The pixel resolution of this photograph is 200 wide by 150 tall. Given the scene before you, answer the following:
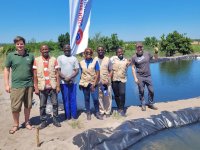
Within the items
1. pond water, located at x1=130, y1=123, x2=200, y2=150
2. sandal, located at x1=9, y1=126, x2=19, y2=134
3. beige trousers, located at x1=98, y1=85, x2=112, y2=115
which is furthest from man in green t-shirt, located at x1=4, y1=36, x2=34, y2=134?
pond water, located at x1=130, y1=123, x2=200, y2=150

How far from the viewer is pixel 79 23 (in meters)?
6.04

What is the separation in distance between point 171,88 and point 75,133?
6555mm

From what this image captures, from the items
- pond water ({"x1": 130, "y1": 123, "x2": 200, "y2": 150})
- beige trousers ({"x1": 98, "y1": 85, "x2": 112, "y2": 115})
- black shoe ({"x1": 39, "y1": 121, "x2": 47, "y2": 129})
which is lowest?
pond water ({"x1": 130, "y1": 123, "x2": 200, "y2": 150})

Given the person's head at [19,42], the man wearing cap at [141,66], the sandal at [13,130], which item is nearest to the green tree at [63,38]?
the man wearing cap at [141,66]

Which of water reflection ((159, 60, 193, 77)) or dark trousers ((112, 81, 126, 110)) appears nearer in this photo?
dark trousers ((112, 81, 126, 110))

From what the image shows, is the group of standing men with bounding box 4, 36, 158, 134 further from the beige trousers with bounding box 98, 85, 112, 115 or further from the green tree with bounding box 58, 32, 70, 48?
the green tree with bounding box 58, 32, 70, 48

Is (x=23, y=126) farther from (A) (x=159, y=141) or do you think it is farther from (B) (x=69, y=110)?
(A) (x=159, y=141)

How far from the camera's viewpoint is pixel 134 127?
5.05 meters

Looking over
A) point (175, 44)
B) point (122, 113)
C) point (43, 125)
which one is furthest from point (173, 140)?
point (175, 44)

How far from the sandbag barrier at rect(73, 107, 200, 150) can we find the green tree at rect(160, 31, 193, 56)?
25.5 metres

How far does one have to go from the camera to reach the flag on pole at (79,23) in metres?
5.88

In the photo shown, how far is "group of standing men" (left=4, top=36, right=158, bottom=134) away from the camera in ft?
15.1

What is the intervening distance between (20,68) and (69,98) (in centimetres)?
129

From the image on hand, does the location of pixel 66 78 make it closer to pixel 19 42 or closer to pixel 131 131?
pixel 19 42
